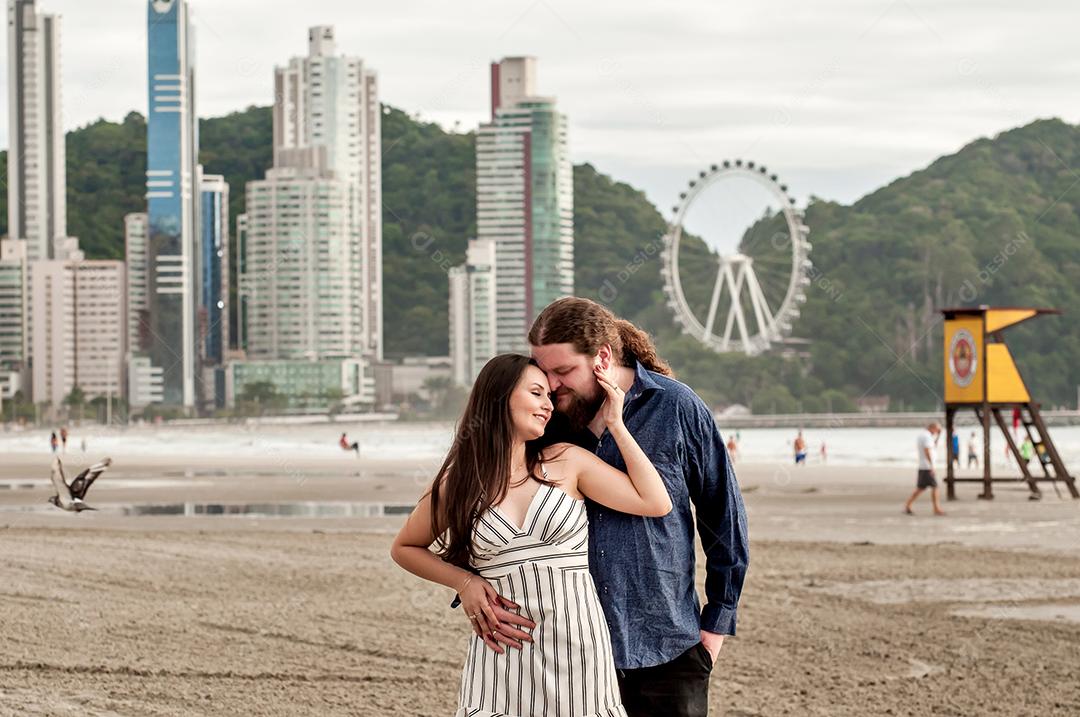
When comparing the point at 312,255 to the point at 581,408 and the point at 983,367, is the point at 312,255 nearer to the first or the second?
the point at 983,367

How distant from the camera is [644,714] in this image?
309 cm

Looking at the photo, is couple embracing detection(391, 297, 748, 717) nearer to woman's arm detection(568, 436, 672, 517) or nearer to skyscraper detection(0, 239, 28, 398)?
woman's arm detection(568, 436, 672, 517)

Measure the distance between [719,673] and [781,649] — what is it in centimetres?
74

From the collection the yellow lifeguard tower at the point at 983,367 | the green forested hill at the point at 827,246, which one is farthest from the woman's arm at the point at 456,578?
the green forested hill at the point at 827,246

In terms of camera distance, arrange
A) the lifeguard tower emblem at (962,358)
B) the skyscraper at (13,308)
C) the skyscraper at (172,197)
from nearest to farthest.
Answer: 1. the lifeguard tower emblem at (962,358)
2. the skyscraper at (172,197)
3. the skyscraper at (13,308)

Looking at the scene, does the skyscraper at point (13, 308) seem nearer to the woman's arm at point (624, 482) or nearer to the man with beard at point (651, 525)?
the man with beard at point (651, 525)

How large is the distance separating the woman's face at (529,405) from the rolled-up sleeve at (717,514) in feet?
1.36

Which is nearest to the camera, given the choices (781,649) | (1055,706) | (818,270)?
(1055,706)

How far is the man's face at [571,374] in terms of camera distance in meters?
2.97

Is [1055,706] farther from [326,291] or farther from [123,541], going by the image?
[326,291]

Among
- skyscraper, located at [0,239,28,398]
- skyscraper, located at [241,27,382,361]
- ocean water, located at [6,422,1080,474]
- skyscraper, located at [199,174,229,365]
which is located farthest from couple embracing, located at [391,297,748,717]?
skyscraper, located at [0,239,28,398]

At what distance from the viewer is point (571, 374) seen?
9.82 ft

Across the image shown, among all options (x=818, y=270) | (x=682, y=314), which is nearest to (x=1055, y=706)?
(x=682, y=314)

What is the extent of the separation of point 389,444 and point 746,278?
154 ft
